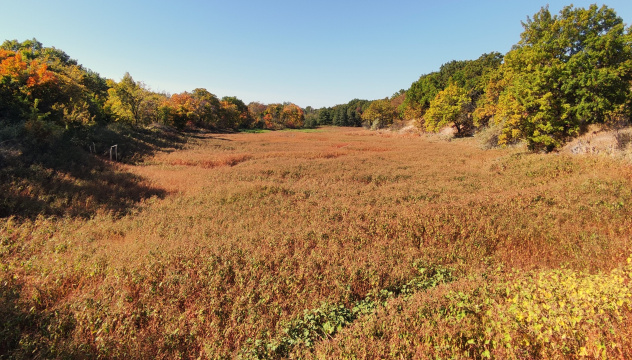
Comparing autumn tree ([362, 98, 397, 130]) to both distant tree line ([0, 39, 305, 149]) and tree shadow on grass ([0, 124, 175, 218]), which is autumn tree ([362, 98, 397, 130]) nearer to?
distant tree line ([0, 39, 305, 149])

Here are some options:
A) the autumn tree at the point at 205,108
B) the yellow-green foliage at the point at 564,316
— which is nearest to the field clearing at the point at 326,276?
the yellow-green foliage at the point at 564,316

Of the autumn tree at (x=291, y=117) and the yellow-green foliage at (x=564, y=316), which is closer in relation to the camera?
the yellow-green foliage at (x=564, y=316)

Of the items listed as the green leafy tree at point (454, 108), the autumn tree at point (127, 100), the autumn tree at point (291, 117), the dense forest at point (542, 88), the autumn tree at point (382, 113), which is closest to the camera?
the dense forest at point (542, 88)

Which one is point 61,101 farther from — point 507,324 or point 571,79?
point 571,79

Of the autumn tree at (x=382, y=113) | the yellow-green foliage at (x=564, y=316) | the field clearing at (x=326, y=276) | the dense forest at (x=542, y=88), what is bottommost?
the field clearing at (x=326, y=276)

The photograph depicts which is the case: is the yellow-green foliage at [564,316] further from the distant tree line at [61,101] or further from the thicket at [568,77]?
the distant tree line at [61,101]

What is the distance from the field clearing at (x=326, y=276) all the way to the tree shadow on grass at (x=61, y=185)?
805 millimetres

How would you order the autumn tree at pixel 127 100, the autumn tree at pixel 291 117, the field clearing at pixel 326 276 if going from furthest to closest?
the autumn tree at pixel 291 117
the autumn tree at pixel 127 100
the field clearing at pixel 326 276

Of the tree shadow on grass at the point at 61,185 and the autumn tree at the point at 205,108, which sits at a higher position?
the autumn tree at the point at 205,108

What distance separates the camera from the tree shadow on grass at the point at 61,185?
362 inches

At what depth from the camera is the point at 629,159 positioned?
12.8 metres

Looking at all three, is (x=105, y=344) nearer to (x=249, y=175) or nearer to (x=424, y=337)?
(x=424, y=337)

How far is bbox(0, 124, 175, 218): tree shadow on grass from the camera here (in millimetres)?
9195

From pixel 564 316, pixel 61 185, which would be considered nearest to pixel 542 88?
pixel 564 316
